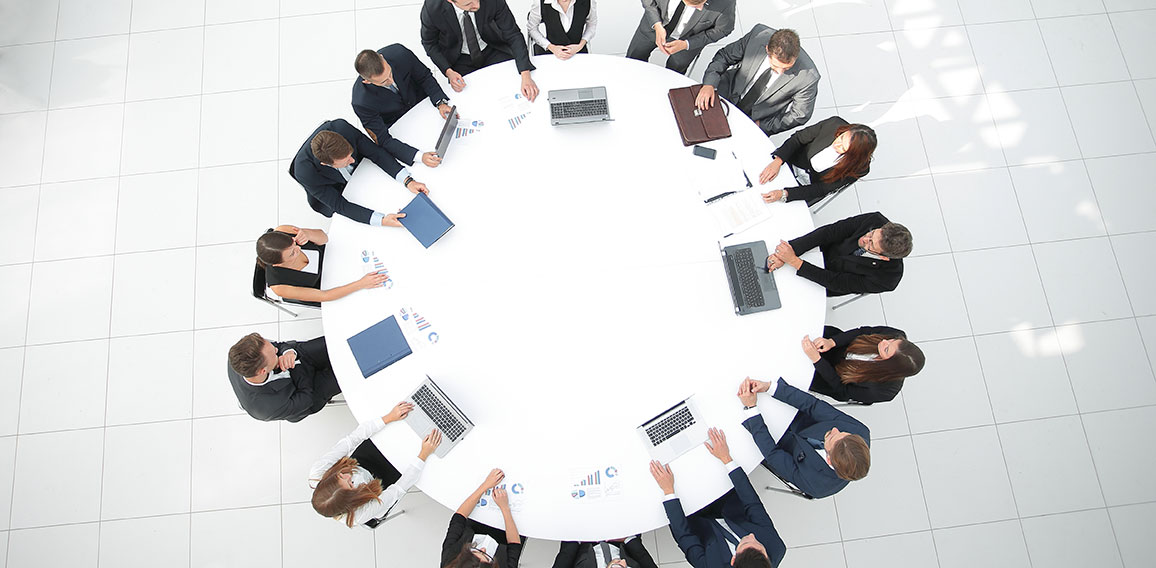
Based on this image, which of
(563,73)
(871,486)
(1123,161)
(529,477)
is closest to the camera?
(529,477)

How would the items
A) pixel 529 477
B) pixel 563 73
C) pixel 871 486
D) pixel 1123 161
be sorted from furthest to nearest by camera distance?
1. pixel 1123 161
2. pixel 871 486
3. pixel 563 73
4. pixel 529 477

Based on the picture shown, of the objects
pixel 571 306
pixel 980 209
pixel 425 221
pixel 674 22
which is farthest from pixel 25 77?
pixel 980 209

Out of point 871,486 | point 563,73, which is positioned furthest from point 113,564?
point 871,486

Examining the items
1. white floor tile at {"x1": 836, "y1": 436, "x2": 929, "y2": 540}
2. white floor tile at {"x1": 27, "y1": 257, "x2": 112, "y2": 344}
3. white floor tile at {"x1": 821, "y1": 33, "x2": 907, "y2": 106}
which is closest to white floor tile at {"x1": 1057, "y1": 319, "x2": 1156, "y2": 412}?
white floor tile at {"x1": 836, "y1": 436, "x2": 929, "y2": 540}

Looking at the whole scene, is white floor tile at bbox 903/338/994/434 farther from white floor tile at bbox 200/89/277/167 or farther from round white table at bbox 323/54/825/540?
white floor tile at bbox 200/89/277/167

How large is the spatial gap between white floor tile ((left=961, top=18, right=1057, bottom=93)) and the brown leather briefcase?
2620 millimetres

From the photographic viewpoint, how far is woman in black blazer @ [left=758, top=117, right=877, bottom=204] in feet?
10.8

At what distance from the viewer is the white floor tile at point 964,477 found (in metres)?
3.94

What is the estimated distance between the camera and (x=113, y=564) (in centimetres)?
379

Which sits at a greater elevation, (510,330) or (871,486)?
(510,330)

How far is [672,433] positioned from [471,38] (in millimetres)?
2693

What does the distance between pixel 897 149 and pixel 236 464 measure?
508 cm

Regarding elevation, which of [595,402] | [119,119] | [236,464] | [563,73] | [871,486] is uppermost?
[119,119]

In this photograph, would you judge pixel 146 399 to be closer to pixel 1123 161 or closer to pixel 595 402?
pixel 595 402
